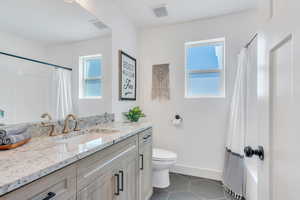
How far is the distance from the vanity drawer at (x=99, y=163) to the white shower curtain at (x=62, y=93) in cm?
64

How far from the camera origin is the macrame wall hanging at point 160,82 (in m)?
2.64

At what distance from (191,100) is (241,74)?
79 centimetres

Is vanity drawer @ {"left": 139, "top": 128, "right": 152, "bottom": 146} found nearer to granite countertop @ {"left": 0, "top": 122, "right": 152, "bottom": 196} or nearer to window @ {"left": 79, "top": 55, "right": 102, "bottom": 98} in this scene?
granite countertop @ {"left": 0, "top": 122, "right": 152, "bottom": 196}

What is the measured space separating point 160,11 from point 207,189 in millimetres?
2557

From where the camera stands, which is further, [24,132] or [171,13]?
[171,13]

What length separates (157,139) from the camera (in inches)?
108

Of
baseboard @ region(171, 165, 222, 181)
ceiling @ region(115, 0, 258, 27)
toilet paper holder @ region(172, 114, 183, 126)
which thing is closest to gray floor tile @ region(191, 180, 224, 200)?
baseboard @ region(171, 165, 222, 181)

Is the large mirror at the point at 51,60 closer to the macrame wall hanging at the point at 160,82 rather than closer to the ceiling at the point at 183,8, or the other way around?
the ceiling at the point at 183,8

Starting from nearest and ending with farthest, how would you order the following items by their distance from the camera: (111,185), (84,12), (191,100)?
(111,185), (84,12), (191,100)

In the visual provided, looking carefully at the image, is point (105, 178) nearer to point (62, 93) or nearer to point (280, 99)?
point (62, 93)

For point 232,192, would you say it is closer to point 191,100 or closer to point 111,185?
point 191,100

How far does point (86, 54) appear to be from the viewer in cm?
172

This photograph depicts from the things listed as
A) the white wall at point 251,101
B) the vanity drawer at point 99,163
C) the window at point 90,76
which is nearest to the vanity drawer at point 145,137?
the vanity drawer at point 99,163

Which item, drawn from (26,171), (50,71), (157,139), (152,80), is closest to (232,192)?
(157,139)
